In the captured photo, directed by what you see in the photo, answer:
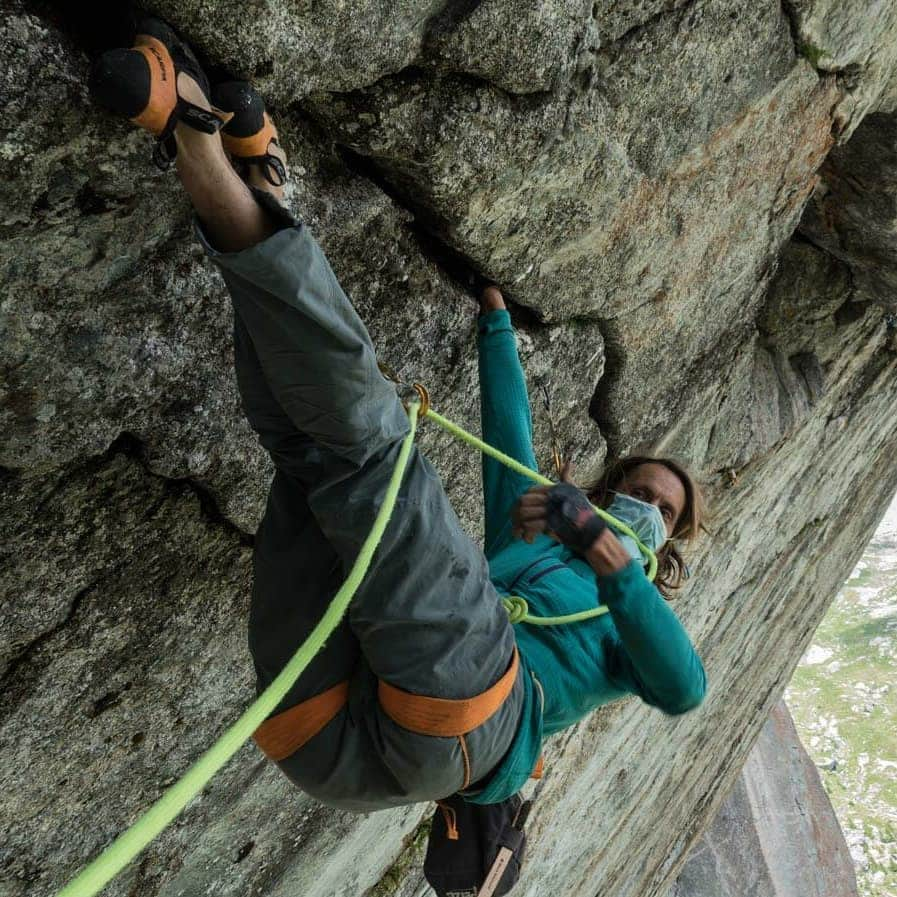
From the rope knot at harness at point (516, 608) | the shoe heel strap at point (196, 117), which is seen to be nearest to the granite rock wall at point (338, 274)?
the shoe heel strap at point (196, 117)

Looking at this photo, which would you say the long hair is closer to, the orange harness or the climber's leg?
the orange harness

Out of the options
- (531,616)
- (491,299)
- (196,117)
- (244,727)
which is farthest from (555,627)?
(196,117)

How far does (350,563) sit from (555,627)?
0.94m

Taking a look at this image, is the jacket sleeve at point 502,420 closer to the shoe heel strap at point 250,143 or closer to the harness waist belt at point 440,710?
the harness waist belt at point 440,710

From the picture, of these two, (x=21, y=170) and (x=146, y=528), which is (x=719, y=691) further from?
(x=21, y=170)

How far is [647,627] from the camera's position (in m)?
2.15

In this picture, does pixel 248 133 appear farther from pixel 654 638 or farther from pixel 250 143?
pixel 654 638

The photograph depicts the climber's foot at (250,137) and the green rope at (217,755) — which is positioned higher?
the climber's foot at (250,137)

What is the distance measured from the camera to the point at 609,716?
6.05m

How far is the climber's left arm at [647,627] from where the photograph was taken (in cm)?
214

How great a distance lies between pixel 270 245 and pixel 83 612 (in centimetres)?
151

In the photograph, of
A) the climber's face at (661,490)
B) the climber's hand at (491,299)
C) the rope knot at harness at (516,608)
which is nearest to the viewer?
the rope knot at harness at (516,608)

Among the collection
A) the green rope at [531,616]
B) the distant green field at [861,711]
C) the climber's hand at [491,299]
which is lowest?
the distant green field at [861,711]

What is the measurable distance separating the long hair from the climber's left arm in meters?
1.01
